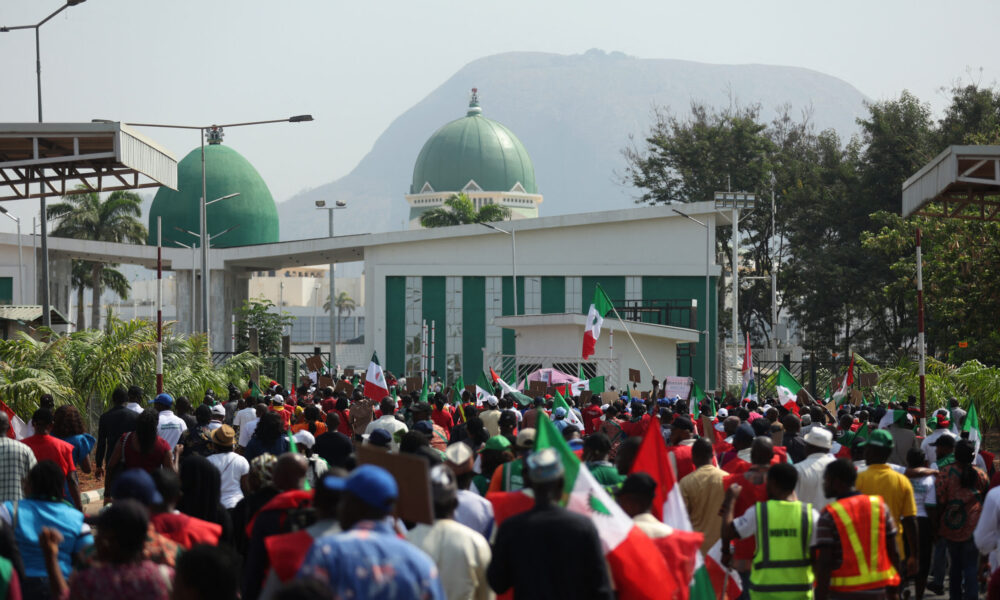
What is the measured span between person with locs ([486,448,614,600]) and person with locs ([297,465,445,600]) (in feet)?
2.37

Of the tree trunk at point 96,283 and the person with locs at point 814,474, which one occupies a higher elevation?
the tree trunk at point 96,283

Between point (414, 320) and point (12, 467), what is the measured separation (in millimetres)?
42252

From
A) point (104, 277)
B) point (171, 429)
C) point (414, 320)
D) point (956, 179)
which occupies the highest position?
point (104, 277)

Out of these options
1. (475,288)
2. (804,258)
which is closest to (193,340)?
(475,288)

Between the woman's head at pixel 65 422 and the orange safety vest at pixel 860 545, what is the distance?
5873 mm

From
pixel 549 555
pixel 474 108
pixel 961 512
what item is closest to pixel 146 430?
pixel 549 555

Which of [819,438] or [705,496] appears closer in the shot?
[705,496]

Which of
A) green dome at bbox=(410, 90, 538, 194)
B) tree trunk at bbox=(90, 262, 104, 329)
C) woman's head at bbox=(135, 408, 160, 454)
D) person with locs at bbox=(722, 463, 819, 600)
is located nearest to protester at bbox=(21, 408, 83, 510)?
woman's head at bbox=(135, 408, 160, 454)

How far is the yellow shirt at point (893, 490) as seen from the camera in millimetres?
7770

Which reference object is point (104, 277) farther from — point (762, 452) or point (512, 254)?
point (762, 452)

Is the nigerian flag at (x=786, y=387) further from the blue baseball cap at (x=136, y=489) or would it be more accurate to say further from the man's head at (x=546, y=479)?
the blue baseball cap at (x=136, y=489)

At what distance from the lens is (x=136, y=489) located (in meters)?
5.29

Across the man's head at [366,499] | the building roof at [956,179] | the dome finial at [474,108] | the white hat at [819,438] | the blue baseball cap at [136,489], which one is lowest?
the white hat at [819,438]

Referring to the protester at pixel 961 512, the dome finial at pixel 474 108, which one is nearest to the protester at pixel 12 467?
the protester at pixel 961 512
